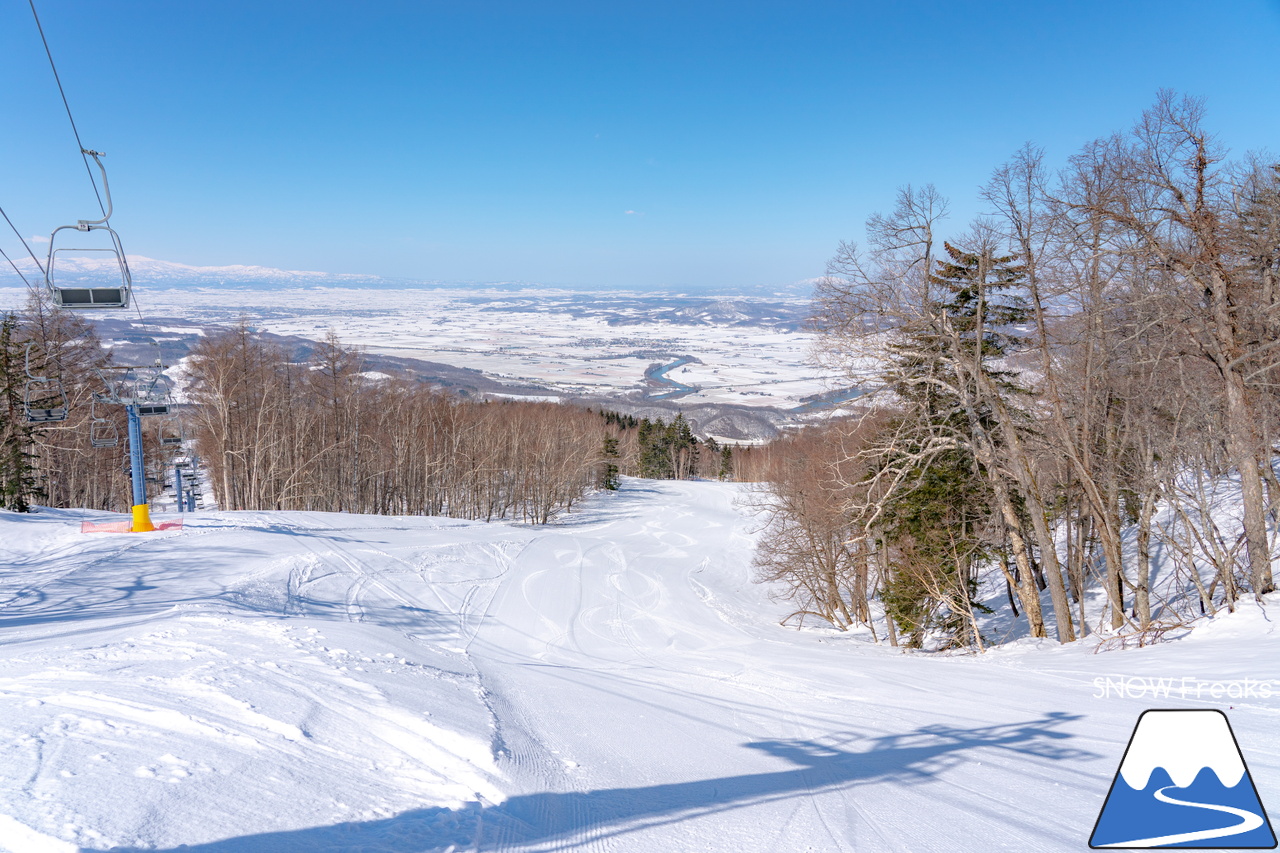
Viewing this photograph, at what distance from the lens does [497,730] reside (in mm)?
5965

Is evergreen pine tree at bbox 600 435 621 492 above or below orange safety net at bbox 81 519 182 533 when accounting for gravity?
below

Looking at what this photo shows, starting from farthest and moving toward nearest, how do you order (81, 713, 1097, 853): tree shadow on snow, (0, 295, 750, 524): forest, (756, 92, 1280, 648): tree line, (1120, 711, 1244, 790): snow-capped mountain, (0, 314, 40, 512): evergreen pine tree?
(0, 295, 750, 524): forest < (0, 314, 40, 512): evergreen pine tree < (756, 92, 1280, 648): tree line < (1120, 711, 1244, 790): snow-capped mountain < (81, 713, 1097, 853): tree shadow on snow

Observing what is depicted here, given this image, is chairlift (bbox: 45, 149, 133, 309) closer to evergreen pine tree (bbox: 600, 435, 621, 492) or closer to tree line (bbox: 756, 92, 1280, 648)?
tree line (bbox: 756, 92, 1280, 648)

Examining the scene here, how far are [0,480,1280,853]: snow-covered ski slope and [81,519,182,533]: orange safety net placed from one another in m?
1.47

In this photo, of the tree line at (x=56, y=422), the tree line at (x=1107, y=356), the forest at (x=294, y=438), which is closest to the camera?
the tree line at (x=1107, y=356)

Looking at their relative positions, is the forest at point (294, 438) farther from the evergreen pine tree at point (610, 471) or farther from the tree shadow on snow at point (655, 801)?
the tree shadow on snow at point (655, 801)

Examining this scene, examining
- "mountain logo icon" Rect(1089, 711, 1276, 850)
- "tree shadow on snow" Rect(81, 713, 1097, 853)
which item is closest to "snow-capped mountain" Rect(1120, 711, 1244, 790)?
"mountain logo icon" Rect(1089, 711, 1276, 850)

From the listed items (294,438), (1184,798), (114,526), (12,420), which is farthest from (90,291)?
(294,438)

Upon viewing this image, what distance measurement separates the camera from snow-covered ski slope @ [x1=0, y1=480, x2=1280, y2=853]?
3.89 meters

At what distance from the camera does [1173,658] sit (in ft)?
27.2

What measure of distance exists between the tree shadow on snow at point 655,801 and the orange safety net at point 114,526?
1536 centimetres

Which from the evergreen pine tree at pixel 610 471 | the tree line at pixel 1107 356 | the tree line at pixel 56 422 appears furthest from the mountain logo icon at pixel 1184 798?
the evergreen pine tree at pixel 610 471

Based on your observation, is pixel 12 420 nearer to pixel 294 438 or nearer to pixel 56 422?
pixel 56 422

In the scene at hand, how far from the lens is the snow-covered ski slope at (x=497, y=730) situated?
3895 mm
